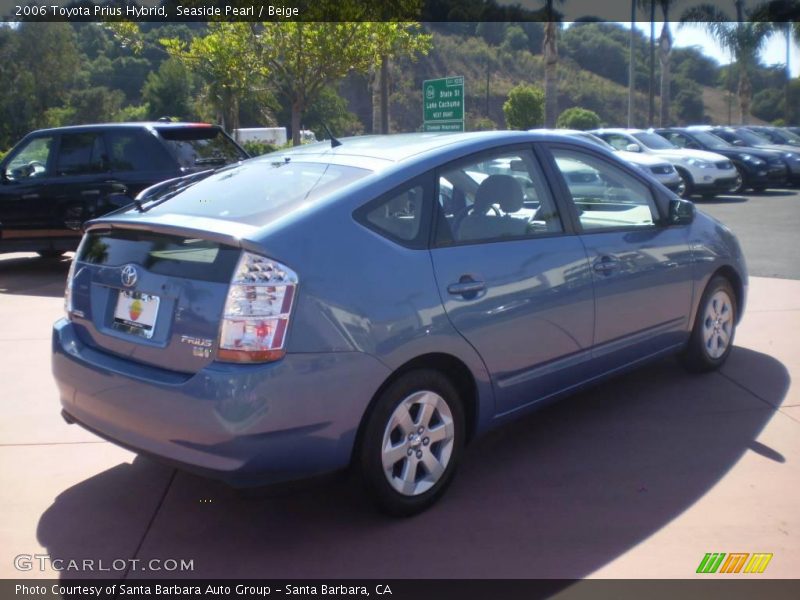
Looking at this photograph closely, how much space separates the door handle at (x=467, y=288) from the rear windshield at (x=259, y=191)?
2.22 ft

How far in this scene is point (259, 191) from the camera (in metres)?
4.10

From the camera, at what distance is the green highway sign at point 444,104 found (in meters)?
14.1

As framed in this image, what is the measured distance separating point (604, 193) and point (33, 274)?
8.28 metres

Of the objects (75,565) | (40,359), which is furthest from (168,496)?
(40,359)

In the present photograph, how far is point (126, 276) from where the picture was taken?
12.3 feet

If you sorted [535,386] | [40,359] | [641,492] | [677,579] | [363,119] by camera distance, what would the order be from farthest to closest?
[363,119] < [40,359] < [535,386] < [641,492] < [677,579]

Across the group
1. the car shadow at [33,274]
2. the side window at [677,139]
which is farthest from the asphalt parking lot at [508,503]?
the side window at [677,139]

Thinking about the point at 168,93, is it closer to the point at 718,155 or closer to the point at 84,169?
the point at 718,155

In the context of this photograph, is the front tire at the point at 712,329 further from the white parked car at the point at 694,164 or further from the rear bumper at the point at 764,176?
the rear bumper at the point at 764,176

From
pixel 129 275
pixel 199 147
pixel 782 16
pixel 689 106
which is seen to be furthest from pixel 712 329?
pixel 689 106

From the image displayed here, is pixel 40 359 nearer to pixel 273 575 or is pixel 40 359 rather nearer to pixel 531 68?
pixel 273 575

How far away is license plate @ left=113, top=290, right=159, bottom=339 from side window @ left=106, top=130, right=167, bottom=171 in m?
6.37

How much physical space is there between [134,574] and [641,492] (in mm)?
2375

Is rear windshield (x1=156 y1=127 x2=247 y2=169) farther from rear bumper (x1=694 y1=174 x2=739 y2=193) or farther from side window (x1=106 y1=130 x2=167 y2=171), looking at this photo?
rear bumper (x1=694 y1=174 x2=739 y2=193)
